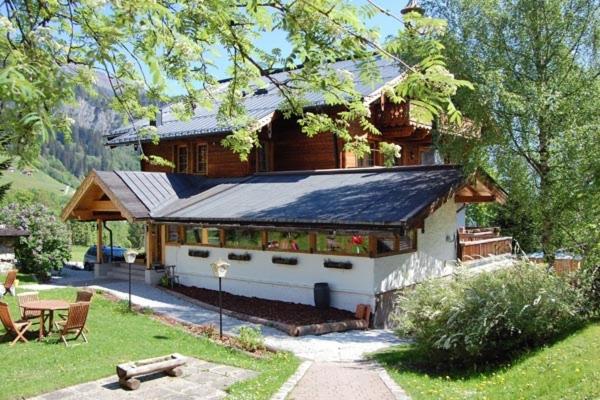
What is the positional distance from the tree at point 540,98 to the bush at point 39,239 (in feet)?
51.5

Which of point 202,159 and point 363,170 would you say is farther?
point 202,159

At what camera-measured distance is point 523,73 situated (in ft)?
49.7

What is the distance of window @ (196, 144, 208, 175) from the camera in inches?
907

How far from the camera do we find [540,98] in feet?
45.7

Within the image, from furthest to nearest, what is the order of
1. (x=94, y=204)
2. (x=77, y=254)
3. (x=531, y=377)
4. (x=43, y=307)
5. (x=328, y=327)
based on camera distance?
(x=77, y=254) → (x=94, y=204) → (x=328, y=327) → (x=43, y=307) → (x=531, y=377)

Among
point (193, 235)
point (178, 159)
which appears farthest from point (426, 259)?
point (178, 159)

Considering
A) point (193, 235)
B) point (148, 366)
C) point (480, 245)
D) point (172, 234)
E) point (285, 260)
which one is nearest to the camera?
point (148, 366)

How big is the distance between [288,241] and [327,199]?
1736 millimetres

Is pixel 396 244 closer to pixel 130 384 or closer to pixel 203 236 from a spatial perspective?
pixel 203 236

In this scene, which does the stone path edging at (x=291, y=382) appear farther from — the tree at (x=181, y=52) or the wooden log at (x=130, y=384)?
the tree at (x=181, y=52)

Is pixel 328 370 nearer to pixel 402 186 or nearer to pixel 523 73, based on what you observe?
pixel 402 186

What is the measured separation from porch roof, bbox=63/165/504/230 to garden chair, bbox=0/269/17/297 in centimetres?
410

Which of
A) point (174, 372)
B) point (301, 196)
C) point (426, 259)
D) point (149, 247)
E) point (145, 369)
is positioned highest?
point (301, 196)

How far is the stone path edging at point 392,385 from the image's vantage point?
26.4 ft
